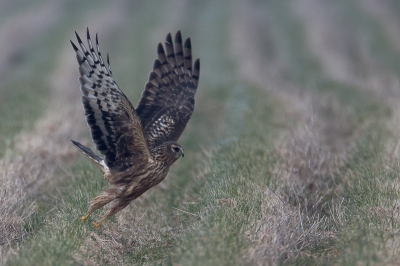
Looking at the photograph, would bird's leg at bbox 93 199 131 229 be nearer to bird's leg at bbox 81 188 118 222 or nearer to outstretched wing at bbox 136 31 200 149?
bird's leg at bbox 81 188 118 222

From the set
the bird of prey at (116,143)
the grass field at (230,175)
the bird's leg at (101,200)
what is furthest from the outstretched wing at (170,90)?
the bird's leg at (101,200)

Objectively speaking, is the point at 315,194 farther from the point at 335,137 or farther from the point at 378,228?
the point at 335,137

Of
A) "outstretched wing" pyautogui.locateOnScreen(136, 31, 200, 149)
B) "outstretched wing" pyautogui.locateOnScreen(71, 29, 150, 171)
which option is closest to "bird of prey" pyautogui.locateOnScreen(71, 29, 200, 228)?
"outstretched wing" pyautogui.locateOnScreen(71, 29, 150, 171)

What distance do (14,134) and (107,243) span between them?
3.31 meters

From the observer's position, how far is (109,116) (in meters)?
5.39

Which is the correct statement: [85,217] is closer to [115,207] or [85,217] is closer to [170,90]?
[115,207]

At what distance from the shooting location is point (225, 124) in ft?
29.8

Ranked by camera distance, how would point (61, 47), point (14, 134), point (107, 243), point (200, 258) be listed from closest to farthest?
point (200, 258), point (107, 243), point (14, 134), point (61, 47)

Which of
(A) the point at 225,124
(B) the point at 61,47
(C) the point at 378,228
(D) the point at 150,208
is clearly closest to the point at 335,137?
(A) the point at 225,124

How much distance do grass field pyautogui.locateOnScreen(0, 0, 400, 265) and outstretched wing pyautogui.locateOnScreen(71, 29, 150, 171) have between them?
1.96 feet

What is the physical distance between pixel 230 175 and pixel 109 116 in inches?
60.3

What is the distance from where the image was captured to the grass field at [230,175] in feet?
14.9

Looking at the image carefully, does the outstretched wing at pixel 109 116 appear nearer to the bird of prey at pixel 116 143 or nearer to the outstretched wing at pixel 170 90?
the bird of prey at pixel 116 143

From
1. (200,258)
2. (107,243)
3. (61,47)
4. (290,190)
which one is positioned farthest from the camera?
(61,47)
